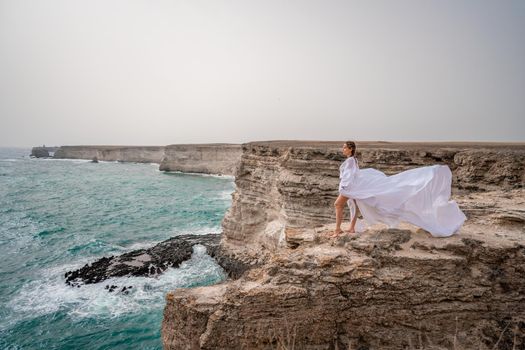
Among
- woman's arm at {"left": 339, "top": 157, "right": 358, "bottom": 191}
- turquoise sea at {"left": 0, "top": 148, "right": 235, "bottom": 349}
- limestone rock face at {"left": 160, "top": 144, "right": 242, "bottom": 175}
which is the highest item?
woman's arm at {"left": 339, "top": 157, "right": 358, "bottom": 191}

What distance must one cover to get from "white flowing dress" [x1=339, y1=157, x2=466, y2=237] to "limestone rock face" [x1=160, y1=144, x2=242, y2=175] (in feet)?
178

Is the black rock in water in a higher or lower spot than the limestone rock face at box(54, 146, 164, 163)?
lower

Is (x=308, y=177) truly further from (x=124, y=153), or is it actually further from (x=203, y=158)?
(x=124, y=153)

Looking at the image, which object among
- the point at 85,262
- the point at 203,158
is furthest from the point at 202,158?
the point at 85,262

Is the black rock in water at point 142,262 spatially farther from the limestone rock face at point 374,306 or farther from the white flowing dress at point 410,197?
the white flowing dress at point 410,197

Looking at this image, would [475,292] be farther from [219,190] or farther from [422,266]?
[219,190]

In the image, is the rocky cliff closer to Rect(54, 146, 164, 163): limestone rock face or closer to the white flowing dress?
the white flowing dress

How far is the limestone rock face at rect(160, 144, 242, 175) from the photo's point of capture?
62.2 m

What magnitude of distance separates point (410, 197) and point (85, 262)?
689 inches

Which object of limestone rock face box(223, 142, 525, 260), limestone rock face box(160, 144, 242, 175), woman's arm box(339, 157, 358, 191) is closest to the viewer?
woman's arm box(339, 157, 358, 191)

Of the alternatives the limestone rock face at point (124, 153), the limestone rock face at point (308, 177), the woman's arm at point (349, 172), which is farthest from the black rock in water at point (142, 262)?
the limestone rock face at point (124, 153)

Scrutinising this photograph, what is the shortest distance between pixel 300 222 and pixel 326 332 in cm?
766

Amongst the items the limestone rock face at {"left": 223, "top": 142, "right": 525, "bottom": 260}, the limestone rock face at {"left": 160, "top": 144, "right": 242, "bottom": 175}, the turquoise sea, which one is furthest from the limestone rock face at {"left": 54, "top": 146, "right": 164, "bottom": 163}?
the limestone rock face at {"left": 223, "top": 142, "right": 525, "bottom": 260}

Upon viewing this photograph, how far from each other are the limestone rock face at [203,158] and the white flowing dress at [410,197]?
54290 mm
